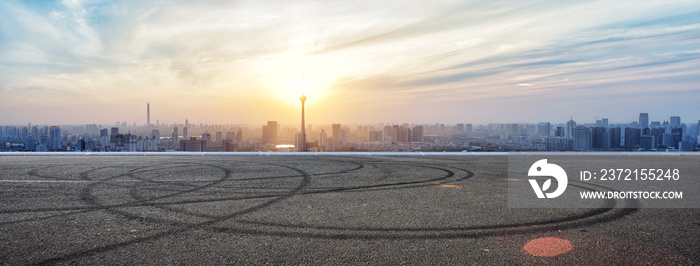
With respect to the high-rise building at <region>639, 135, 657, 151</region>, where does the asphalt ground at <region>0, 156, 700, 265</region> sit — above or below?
below

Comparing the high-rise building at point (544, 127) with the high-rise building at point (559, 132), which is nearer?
the high-rise building at point (559, 132)

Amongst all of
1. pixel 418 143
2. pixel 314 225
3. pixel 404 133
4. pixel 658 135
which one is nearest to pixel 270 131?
pixel 404 133

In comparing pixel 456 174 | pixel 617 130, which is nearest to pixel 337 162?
pixel 456 174

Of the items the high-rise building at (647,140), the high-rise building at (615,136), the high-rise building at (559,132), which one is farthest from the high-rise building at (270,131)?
the high-rise building at (647,140)

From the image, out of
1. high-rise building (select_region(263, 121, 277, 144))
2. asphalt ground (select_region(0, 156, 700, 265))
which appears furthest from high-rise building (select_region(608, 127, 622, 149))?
high-rise building (select_region(263, 121, 277, 144))

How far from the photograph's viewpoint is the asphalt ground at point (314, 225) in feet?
15.1

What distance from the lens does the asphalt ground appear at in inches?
181

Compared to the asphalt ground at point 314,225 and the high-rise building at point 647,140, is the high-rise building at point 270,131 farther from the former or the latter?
the asphalt ground at point 314,225

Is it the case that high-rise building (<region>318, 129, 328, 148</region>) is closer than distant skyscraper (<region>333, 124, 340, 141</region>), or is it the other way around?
high-rise building (<region>318, 129, 328, 148</region>)

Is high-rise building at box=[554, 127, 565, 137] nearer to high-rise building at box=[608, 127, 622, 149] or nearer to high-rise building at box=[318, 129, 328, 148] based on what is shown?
high-rise building at box=[608, 127, 622, 149]

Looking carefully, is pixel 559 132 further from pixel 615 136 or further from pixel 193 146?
pixel 193 146

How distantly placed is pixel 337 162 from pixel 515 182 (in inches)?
258

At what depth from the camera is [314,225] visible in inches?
233

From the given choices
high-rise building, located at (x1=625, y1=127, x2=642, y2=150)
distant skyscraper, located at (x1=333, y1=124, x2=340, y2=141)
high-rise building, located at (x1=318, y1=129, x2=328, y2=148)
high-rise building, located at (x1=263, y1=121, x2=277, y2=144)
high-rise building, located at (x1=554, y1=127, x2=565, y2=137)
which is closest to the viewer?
high-rise building, located at (x1=625, y1=127, x2=642, y2=150)
